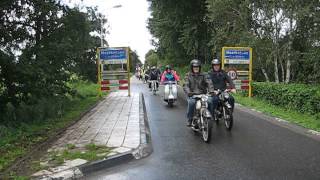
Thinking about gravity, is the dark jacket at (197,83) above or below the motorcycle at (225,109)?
above

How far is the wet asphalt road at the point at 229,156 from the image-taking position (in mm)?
7309

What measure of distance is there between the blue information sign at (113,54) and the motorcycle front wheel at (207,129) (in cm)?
1299

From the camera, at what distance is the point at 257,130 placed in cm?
1190

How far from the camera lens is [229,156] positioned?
862cm

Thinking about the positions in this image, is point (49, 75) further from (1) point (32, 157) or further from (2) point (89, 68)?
(2) point (89, 68)

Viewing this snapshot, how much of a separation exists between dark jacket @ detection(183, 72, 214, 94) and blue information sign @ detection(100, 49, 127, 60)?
1197cm

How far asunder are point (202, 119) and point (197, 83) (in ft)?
3.38

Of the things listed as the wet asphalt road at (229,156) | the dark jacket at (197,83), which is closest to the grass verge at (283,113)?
the wet asphalt road at (229,156)

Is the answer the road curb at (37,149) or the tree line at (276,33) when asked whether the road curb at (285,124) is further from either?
the road curb at (37,149)

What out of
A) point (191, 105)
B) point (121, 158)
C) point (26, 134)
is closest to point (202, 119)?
point (191, 105)

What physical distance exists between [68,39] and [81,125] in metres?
3.48

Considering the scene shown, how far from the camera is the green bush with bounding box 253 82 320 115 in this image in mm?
14133

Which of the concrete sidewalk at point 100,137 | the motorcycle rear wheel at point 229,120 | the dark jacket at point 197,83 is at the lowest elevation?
the concrete sidewalk at point 100,137

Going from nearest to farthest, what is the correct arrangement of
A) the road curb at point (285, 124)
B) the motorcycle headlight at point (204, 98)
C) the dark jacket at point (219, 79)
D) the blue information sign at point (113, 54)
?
the motorcycle headlight at point (204, 98)
the road curb at point (285, 124)
the dark jacket at point (219, 79)
the blue information sign at point (113, 54)
